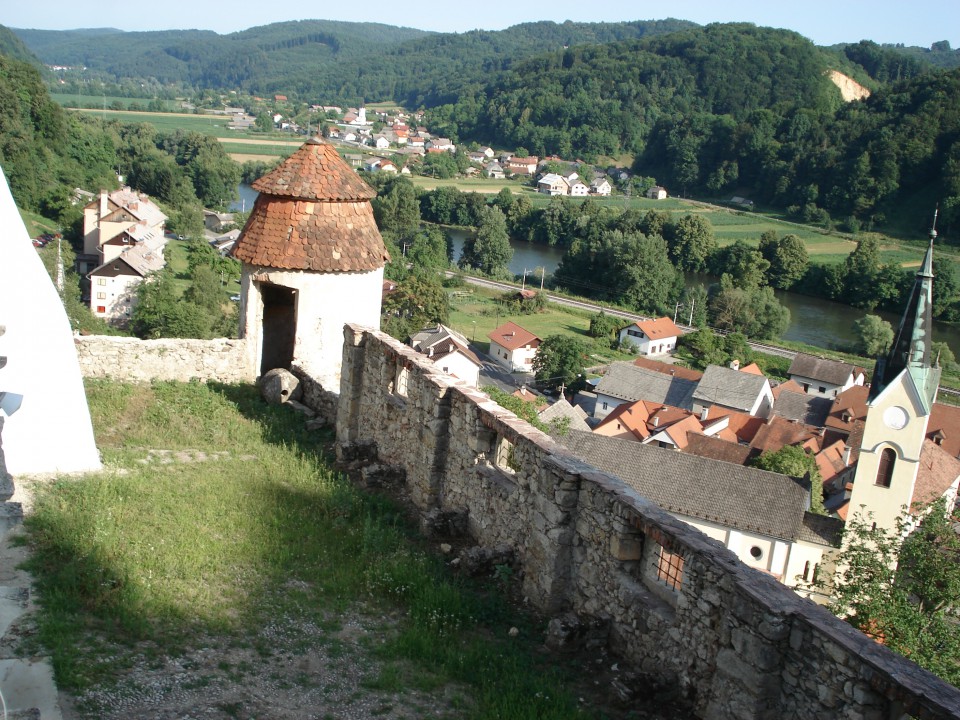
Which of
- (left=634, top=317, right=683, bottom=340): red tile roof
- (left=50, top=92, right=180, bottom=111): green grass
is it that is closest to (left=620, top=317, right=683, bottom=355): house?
(left=634, top=317, right=683, bottom=340): red tile roof

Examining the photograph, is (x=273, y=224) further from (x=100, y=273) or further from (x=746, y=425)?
(x=100, y=273)

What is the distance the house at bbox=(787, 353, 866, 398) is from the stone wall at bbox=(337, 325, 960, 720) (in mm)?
52689

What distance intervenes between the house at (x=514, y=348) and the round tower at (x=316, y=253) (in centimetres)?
4610

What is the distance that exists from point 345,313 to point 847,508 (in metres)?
28.6

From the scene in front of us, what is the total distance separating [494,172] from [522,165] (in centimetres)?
610

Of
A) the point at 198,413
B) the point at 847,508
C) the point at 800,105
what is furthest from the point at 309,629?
the point at 800,105

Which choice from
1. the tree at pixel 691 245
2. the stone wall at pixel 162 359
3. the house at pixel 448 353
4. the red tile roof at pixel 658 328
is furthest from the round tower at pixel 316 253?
the tree at pixel 691 245

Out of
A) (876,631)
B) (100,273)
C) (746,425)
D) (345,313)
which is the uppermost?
(345,313)

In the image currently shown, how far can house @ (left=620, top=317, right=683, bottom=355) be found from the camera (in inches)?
2628

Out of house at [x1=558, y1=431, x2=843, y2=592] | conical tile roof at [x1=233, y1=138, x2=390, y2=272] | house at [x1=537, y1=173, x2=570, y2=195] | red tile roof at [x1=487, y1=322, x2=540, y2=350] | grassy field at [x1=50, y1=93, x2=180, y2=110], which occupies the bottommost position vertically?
red tile roof at [x1=487, y1=322, x2=540, y2=350]

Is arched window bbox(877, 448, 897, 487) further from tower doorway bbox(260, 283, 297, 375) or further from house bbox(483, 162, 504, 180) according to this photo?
house bbox(483, 162, 504, 180)

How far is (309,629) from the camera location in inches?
256

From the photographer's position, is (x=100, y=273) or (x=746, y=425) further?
(x=100, y=273)

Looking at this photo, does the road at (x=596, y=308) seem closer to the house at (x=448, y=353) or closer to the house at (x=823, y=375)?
the house at (x=823, y=375)
